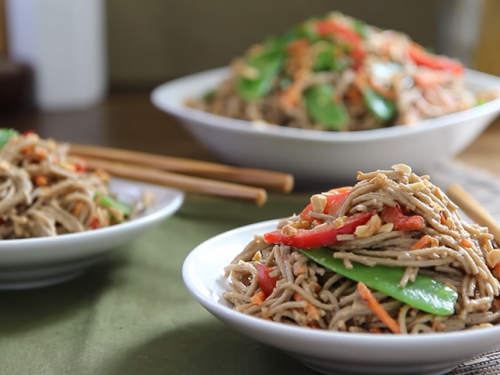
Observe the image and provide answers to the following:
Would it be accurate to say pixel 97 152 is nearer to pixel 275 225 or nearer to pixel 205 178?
pixel 205 178

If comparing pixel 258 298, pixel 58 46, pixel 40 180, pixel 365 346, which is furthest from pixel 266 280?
pixel 58 46

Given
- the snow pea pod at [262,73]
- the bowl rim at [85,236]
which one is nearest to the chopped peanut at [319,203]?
the bowl rim at [85,236]

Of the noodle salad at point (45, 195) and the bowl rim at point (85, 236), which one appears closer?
the bowl rim at point (85, 236)

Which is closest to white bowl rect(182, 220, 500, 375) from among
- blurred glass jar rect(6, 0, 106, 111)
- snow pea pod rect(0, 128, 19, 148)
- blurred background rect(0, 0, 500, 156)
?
snow pea pod rect(0, 128, 19, 148)

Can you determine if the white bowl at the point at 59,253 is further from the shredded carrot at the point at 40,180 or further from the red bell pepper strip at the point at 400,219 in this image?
the red bell pepper strip at the point at 400,219

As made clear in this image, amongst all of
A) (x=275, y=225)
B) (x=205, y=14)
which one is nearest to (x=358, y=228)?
(x=275, y=225)

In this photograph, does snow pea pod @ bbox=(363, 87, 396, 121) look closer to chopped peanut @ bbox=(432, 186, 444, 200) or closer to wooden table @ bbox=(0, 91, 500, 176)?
wooden table @ bbox=(0, 91, 500, 176)
